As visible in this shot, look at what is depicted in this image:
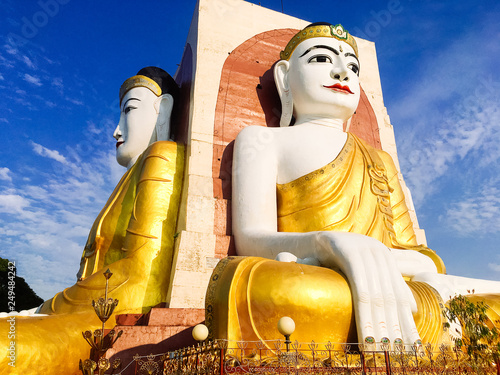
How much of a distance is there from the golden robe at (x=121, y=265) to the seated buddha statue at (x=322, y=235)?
911mm

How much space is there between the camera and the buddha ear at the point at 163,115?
673 cm

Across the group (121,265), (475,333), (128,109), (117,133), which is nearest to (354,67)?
(128,109)

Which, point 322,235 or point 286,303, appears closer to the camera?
point 286,303

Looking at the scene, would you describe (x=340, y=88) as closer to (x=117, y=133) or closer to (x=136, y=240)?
(x=136, y=240)

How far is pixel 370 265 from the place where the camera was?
3.67 m

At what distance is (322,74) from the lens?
5906mm

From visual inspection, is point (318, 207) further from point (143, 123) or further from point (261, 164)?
point (143, 123)

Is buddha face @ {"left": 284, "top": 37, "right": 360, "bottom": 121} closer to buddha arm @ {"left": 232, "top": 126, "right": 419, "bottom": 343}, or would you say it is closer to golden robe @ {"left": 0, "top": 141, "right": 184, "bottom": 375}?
buddha arm @ {"left": 232, "top": 126, "right": 419, "bottom": 343}

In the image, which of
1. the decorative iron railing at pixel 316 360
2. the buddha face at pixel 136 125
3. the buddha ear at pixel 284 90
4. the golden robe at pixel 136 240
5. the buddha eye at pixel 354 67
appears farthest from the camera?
the buddha face at pixel 136 125

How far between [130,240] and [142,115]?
2300mm

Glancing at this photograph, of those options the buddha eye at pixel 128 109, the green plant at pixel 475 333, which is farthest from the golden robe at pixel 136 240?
the green plant at pixel 475 333

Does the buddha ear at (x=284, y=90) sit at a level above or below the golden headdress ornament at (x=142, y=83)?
below

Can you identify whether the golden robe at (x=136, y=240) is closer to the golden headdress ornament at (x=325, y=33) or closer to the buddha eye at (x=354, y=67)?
the golden headdress ornament at (x=325, y=33)

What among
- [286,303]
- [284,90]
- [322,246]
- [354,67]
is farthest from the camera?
[284,90]
